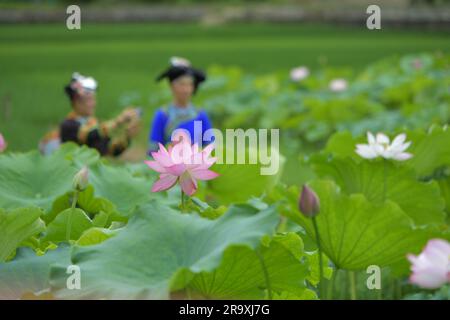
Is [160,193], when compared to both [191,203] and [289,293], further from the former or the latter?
[289,293]

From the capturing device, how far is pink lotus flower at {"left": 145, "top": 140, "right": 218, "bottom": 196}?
5.35 feet

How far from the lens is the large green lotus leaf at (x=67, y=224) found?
188 centimetres

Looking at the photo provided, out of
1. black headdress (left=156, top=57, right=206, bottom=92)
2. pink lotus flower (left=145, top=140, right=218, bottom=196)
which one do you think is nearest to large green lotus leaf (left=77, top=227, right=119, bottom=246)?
pink lotus flower (left=145, top=140, right=218, bottom=196)

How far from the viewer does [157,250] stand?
58.4 inches

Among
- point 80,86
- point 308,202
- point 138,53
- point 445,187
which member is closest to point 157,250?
point 308,202

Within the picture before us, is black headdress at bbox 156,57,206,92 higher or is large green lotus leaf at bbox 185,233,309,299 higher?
black headdress at bbox 156,57,206,92

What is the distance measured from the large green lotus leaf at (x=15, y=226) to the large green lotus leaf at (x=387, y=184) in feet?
3.05

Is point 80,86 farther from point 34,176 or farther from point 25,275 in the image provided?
point 25,275

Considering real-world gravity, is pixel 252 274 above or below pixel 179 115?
below

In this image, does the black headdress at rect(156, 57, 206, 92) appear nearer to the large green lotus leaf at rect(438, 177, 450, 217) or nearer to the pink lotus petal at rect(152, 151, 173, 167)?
the large green lotus leaf at rect(438, 177, 450, 217)

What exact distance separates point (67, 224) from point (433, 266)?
3.06ft

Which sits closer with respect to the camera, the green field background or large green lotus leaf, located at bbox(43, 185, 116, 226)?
large green lotus leaf, located at bbox(43, 185, 116, 226)

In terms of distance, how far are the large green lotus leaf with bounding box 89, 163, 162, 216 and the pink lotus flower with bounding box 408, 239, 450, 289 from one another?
111 centimetres

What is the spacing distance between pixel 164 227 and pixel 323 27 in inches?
719
